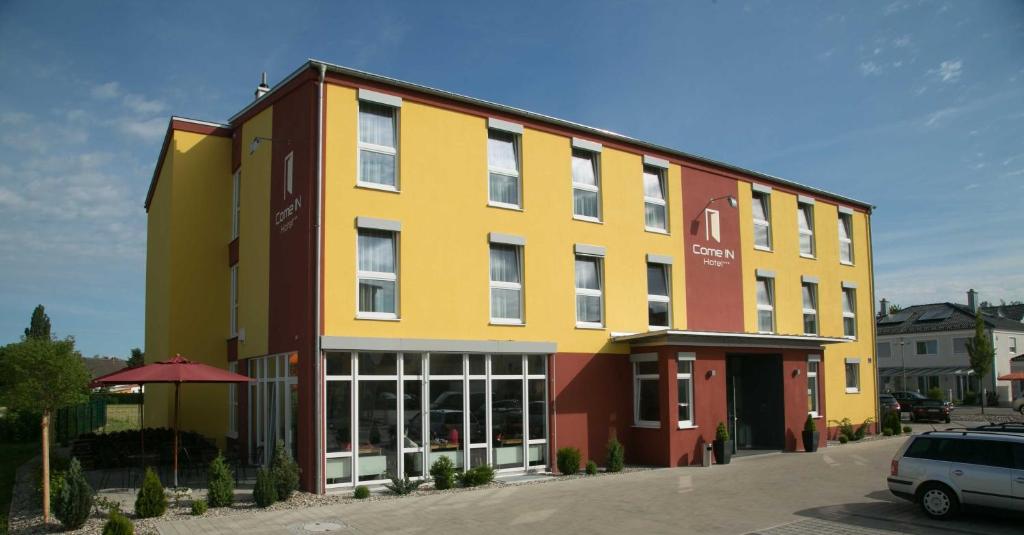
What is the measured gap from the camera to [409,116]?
16672 mm

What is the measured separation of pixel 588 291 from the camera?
19.4 meters

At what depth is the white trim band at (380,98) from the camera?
52.5ft

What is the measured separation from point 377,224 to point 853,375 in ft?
65.4

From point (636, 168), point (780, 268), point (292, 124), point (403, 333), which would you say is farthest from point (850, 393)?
point (292, 124)

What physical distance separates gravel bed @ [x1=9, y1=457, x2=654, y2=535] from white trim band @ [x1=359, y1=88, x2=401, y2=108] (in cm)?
787

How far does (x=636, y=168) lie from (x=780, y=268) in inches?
283

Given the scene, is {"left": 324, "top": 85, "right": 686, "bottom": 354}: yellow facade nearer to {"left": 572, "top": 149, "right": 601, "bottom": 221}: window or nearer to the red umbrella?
{"left": 572, "top": 149, "right": 601, "bottom": 221}: window

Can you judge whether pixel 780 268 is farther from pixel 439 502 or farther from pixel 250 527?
pixel 250 527

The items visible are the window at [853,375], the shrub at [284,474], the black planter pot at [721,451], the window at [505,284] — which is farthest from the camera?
the window at [853,375]

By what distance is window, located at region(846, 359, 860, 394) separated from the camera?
27797 mm

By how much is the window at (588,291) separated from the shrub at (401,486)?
6.02 meters

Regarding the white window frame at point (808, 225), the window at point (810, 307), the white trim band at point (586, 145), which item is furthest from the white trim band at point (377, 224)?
the window at point (810, 307)

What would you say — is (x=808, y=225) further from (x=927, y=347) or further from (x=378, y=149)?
(x=927, y=347)

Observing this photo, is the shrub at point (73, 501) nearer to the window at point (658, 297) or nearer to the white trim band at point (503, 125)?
the white trim band at point (503, 125)
